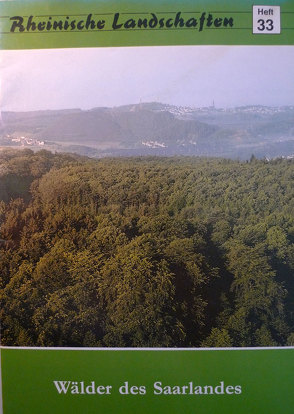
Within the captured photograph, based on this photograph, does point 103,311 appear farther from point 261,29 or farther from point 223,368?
point 261,29

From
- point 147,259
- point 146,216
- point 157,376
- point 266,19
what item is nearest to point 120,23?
point 266,19

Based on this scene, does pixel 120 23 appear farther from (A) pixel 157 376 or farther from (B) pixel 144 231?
(A) pixel 157 376

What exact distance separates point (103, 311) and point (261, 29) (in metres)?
1.49

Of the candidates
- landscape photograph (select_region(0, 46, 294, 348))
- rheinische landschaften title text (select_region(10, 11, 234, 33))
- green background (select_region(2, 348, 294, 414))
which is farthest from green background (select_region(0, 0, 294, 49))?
green background (select_region(2, 348, 294, 414))

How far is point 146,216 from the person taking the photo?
7.64 ft

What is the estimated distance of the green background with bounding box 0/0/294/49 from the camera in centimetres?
218

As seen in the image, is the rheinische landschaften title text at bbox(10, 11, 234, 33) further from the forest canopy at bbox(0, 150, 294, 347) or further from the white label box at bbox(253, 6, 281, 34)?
the forest canopy at bbox(0, 150, 294, 347)

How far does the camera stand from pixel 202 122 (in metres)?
2.31

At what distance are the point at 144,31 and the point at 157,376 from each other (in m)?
1.58

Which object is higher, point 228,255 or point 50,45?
point 50,45

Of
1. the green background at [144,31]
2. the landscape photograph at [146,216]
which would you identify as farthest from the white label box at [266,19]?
the landscape photograph at [146,216]

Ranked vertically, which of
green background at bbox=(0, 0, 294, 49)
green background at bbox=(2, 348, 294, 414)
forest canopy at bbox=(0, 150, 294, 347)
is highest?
green background at bbox=(0, 0, 294, 49)

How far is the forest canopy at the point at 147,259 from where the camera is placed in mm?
2287

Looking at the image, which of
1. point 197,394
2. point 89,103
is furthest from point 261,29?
point 197,394
